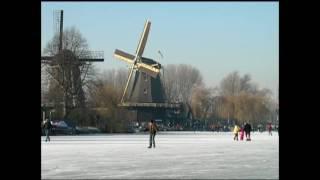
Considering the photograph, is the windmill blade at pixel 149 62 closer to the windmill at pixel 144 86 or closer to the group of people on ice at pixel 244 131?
the windmill at pixel 144 86

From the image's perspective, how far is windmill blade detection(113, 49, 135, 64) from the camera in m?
81.4

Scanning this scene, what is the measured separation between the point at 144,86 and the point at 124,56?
6.18 m

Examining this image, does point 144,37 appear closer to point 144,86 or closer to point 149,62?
point 149,62

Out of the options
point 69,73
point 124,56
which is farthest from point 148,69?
point 69,73

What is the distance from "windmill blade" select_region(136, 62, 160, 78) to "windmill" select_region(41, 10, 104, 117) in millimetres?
27709

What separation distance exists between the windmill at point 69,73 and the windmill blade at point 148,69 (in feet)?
90.9

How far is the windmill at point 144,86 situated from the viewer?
78125mm

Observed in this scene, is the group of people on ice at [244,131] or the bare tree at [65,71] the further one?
the bare tree at [65,71]

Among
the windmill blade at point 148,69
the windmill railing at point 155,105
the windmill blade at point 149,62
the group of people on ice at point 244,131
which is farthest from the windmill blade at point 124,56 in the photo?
the group of people on ice at point 244,131

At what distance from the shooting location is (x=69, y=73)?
4881 cm

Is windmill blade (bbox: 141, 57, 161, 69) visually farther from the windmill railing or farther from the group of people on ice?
the group of people on ice

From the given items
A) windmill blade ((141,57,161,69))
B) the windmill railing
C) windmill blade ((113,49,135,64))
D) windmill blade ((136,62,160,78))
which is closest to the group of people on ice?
the windmill railing

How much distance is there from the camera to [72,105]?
5078 cm
